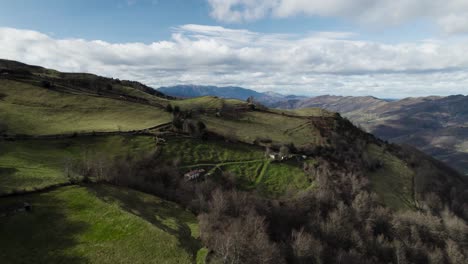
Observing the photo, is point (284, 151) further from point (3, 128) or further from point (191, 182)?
point (3, 128)

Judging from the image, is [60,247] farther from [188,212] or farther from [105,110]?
[105,110]

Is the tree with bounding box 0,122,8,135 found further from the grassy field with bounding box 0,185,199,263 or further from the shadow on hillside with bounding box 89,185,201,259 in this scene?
the shadow on hillside with bounding box 89,185,201,259

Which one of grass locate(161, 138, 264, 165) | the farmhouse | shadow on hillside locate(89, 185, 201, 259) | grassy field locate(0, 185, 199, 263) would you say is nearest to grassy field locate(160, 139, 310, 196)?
grass locate(161, 138, 264, 165)

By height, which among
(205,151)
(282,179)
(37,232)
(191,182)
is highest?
(205,151)

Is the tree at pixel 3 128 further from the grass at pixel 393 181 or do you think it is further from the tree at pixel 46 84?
the grass at pixel 393 181

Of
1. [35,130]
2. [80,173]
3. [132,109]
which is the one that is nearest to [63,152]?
[35,130]

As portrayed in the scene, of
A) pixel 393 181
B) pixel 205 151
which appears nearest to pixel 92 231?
pixel 205 151

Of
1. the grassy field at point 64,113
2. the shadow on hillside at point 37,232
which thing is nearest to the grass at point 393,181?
the grassy field at point 64,113
